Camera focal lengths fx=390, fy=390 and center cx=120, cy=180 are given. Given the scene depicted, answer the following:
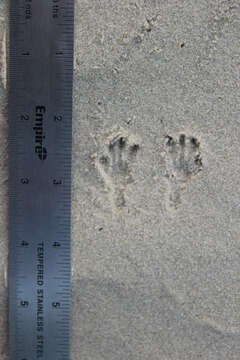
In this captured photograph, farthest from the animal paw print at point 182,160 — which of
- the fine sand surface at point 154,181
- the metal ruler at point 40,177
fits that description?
the metal ruler at point 40,177

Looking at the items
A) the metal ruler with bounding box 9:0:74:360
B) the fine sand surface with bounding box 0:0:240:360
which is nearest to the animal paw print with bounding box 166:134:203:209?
the fine sand surface with bounding box 0:0:240:360

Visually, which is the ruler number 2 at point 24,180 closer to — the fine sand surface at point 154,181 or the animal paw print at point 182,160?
the fine sand surface at point 154,181

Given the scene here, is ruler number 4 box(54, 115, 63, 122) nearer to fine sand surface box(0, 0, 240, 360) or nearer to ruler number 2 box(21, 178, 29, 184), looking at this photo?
fine sand surface box(0, 0, 240, 360)

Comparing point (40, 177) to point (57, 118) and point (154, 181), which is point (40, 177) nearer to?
point (57, 118)

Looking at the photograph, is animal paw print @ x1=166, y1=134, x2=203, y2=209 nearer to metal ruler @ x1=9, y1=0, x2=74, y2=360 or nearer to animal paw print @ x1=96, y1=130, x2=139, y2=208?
animal paw print @ x1=96, y1=130, x2=139, y2=208

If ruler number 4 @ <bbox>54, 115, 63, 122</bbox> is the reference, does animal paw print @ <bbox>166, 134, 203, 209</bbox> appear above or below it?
below

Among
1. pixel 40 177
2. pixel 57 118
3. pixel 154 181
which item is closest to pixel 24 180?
pixel 40 177

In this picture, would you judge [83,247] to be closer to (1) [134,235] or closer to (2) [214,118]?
(1) [134,235]
